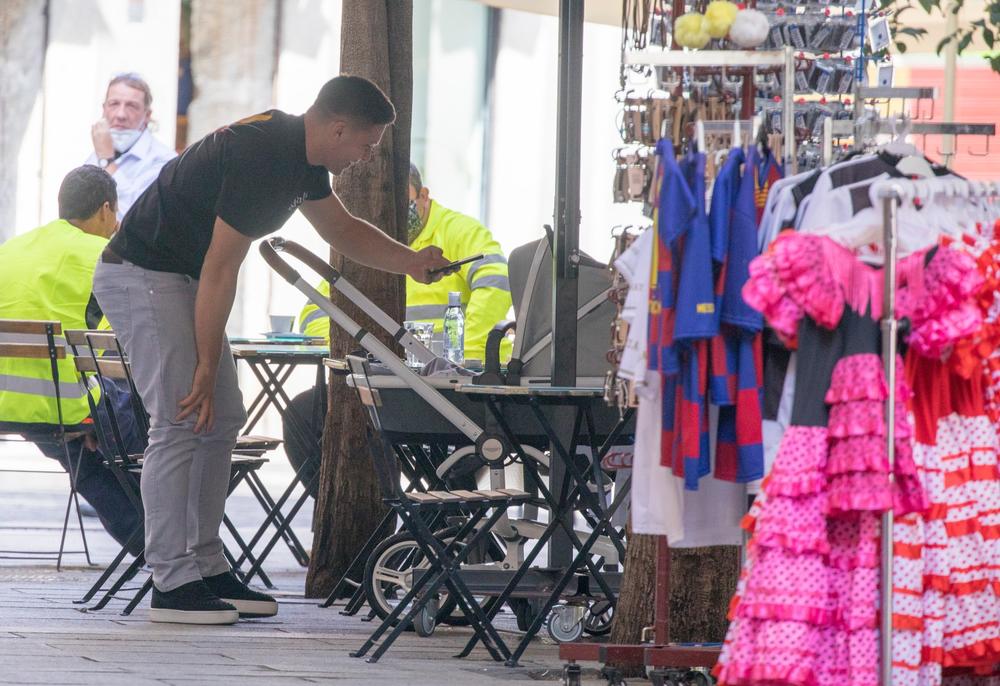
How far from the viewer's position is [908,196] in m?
3.79

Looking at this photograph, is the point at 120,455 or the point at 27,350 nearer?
the point at 120,455

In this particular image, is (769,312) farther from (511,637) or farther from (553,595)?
(511,637)

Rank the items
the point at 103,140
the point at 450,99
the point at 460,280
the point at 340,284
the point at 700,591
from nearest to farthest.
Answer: the point at 700,591 < the point at 340,284 < the point at 460,280 < the point at 103,140 < the point at 450,99

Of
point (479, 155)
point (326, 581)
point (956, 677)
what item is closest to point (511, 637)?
point (326, 581)

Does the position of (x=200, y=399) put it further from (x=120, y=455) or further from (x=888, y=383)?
(x=888, y=383)

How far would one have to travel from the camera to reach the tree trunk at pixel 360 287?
6.66 m

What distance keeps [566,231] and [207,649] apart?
1.74 metres

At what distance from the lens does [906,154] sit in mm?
4078

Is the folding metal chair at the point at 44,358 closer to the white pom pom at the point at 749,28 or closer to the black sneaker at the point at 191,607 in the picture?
the black sneaker at the point at 191,607

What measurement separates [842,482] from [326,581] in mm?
3279

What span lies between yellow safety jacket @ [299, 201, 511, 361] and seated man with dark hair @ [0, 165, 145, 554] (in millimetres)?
1343

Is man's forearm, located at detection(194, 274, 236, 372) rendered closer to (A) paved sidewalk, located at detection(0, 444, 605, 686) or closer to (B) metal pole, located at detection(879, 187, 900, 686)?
(A) paved sidewalk, located at detection(0, 444, 605, 686)

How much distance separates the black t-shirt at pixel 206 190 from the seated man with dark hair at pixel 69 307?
1.59m

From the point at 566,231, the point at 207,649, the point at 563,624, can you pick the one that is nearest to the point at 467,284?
the point at 566,231
